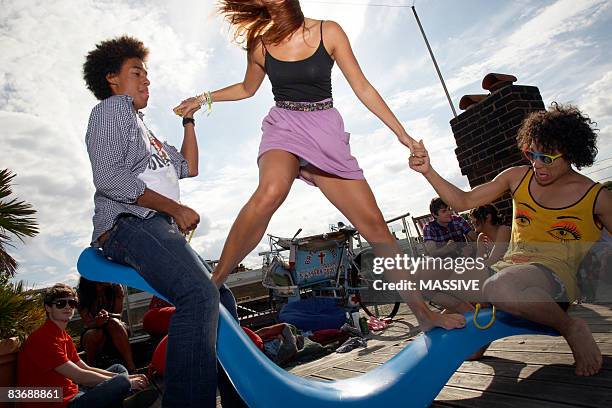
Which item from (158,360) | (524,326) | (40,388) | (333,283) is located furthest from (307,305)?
(524,326)

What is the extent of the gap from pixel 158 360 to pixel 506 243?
3.26 m

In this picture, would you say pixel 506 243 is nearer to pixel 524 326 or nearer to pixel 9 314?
pixel 524 326

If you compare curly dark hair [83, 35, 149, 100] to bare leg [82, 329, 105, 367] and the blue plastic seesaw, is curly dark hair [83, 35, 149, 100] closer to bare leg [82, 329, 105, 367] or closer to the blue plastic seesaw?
the blue plastic seesaw

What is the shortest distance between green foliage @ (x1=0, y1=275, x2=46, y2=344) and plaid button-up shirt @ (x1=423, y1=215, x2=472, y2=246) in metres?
4.32

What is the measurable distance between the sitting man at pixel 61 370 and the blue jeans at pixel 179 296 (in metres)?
1.69

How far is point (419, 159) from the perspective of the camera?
1.87 meters

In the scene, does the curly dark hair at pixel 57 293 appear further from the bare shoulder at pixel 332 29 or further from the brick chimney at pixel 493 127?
the brick chimney at pixel 493 127

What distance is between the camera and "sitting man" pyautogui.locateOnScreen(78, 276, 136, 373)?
386cm

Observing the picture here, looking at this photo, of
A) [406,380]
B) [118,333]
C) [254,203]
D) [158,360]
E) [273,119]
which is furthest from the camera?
[118,333]

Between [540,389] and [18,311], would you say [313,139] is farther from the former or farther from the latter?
[18,311]

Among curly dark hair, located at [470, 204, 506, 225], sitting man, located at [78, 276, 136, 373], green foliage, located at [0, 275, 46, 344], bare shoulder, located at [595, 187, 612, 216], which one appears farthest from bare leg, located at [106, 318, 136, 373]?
bare shoulder, located at [595, 187, 612, 216]

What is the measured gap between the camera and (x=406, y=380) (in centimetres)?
157

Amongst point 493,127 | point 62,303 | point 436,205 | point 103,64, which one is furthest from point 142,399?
point 493,127

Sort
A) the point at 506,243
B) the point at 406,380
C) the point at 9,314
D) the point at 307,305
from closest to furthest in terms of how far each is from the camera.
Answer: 1. the point at 406,380
2. the point at 9,314
3. the point at 506,243
4. the point at 307,305
